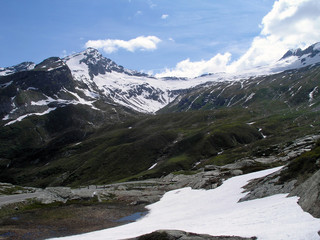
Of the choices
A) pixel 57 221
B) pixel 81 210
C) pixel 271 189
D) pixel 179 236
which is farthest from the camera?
pixel 81 210

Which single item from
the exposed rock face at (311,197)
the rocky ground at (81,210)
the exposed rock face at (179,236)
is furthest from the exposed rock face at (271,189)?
the exposed rock face at (179,236)

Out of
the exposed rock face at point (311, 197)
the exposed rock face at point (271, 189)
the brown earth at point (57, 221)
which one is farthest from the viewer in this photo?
the brown earth at point (57, 221)

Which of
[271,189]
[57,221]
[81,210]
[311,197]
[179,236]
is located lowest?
[81,210]

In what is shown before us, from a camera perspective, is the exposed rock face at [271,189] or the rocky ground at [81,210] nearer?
the rocky ground at [81,210]

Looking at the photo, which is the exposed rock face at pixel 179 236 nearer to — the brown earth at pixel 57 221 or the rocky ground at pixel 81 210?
the rocky ground at pixel 81 210

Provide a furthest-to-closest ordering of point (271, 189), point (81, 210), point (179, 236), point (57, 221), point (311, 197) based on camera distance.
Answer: point (81, 210), point (57, 221), point (271, 189), point (311, 197), point (179, 236)

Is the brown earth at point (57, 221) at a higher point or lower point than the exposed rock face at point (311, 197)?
lower

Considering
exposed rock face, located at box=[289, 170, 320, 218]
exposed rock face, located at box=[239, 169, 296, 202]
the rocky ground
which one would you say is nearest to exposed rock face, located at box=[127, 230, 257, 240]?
the rocky ground

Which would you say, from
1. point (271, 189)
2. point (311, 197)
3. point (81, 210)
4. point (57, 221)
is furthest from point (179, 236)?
point (81, 210)

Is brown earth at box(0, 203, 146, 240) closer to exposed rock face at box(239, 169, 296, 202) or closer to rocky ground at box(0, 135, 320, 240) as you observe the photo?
rocky ground at box(0, 135, 320, 240)

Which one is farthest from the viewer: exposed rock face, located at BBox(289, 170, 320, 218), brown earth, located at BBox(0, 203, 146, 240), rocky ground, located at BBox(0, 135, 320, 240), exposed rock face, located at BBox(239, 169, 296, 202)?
brown earth, located at BBox(0, 203, 146, 240)

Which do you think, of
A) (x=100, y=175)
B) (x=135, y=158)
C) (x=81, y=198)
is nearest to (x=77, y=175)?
(x=100, y=175)

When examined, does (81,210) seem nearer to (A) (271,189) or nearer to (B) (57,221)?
(B) (57,221)

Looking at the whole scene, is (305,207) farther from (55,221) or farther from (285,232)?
(55,221)
